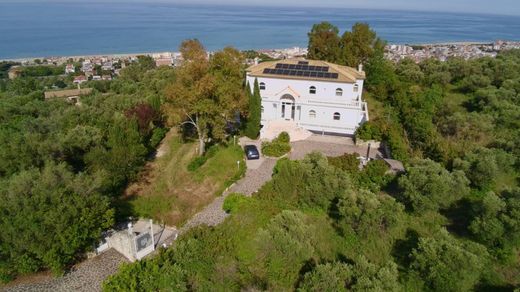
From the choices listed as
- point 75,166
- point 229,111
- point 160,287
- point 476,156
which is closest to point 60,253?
point 160,287

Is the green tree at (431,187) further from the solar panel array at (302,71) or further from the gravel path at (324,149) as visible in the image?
the solar panel array at (302,71)

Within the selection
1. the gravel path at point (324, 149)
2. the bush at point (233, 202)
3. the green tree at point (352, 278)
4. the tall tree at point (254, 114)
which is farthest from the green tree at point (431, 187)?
the tall tree at point (254, 114)

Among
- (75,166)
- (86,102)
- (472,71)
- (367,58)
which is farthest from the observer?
(86,102)

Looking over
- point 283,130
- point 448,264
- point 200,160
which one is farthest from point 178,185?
point 448,264

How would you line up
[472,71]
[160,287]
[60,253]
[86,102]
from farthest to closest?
[86,102] → [472,71] → [60,253] → [160,287]

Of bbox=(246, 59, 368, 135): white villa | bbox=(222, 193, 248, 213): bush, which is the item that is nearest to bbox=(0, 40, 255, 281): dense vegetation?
bbox=(222, 193, 248, 213): bush

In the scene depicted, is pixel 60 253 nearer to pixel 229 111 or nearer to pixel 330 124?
pixel 229 111
